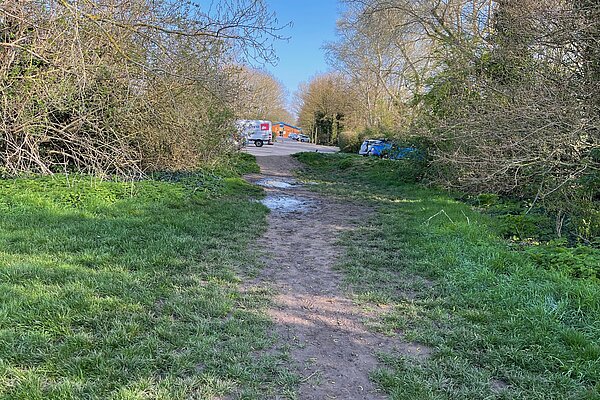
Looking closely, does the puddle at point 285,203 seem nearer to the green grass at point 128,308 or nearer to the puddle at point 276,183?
the puddle at point 276,183

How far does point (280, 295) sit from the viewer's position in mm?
3799

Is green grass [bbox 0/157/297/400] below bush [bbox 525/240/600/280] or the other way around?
below

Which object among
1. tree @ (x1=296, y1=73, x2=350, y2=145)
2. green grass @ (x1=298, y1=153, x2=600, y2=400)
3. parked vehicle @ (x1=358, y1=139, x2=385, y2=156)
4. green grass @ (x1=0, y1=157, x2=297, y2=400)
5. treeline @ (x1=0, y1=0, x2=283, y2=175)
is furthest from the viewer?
tree @ (x1=296, y1=73, x2=350, y2=145)

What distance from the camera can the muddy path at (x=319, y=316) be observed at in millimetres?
2518

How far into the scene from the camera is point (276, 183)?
1280cm

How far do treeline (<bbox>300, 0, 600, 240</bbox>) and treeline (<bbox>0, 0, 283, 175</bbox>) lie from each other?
13.9 feet

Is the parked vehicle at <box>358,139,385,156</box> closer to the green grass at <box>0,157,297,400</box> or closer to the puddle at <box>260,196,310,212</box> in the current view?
the puddle at <box>260,196,310,212</box>

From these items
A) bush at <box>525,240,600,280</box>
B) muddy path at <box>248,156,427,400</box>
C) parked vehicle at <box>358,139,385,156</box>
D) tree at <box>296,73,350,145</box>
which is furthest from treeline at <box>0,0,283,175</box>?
tree at <box>296,73,350,145</box>

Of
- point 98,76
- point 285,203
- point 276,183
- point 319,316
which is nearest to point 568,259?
point 319,316

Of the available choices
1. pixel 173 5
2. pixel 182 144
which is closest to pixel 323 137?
pixel 182 144

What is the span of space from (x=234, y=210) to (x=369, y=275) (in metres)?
3.72

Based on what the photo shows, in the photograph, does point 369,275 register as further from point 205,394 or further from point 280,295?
point 205,394

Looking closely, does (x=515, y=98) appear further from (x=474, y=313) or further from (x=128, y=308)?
(x=128, y=308)

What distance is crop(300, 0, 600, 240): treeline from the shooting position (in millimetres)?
5547
